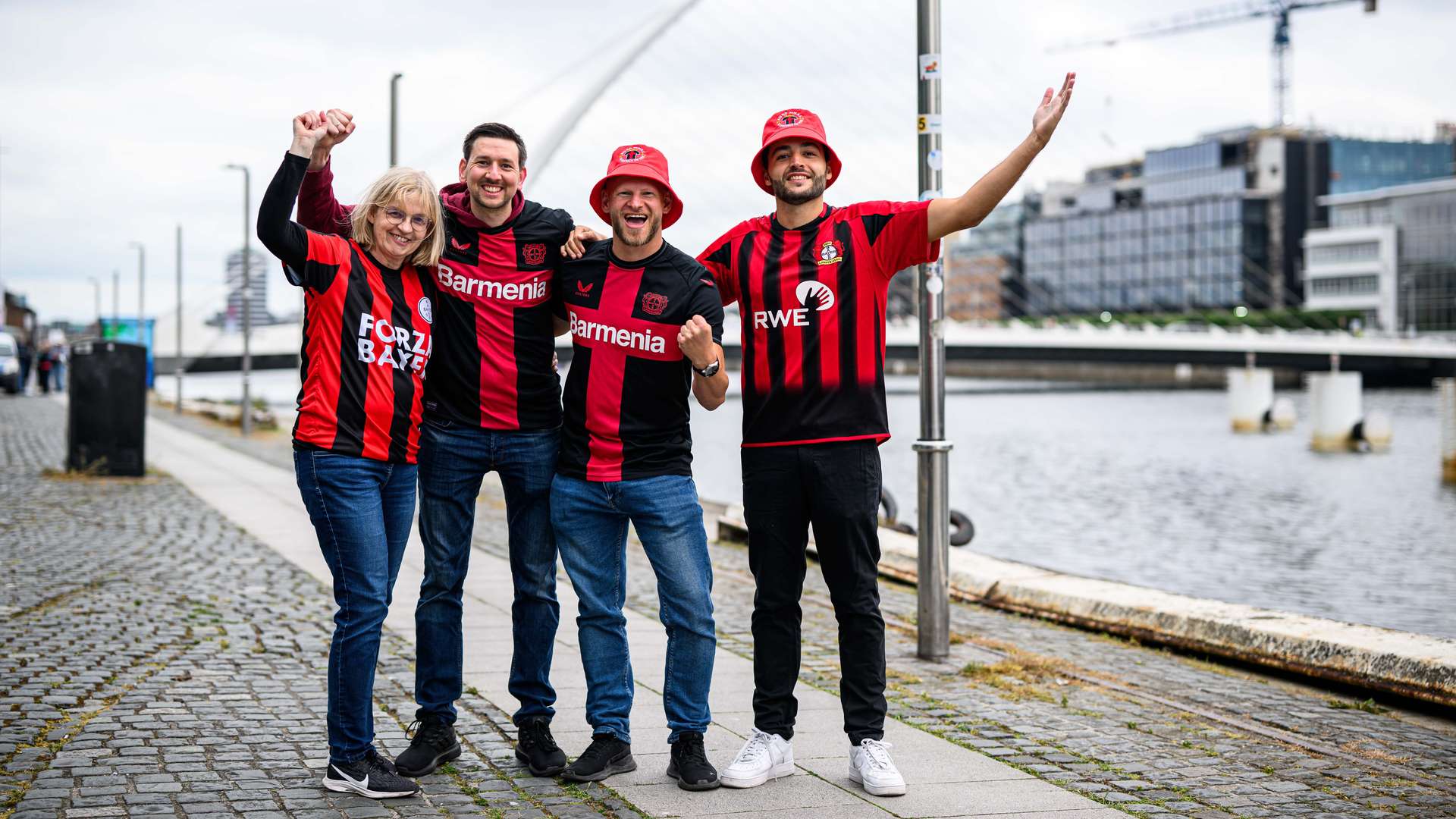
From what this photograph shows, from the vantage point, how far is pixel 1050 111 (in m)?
4.44

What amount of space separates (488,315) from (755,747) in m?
1.52

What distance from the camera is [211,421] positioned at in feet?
111

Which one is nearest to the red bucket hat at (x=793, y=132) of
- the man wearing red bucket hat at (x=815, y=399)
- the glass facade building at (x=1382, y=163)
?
the man wearing red bucket hat at (x=815, y=399)

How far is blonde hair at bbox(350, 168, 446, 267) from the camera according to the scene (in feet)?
14.3

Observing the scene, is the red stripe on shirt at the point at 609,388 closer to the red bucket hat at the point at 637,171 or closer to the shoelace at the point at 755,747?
the red bucket hat at the point at 637,171

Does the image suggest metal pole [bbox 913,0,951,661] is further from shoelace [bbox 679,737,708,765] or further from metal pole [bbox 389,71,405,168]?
metal pole [bbox 389,71,405,168]

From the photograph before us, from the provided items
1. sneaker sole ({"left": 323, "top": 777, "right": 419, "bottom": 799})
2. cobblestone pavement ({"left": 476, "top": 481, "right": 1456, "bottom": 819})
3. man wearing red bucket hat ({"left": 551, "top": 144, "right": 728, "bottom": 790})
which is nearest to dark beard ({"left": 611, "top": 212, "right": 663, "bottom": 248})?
man wearing red bucket hat ({"left": 551, "top": 144, "right": 728, "bottom": 790})

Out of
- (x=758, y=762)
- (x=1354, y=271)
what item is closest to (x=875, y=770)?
(x=758, y=762)

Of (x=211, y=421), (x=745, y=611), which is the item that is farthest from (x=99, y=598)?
(x=211, y=421)

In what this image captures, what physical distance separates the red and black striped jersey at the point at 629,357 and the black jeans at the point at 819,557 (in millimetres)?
314

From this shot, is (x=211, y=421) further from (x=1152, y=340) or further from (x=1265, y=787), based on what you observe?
(x=1152, y=340)

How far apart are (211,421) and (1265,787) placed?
105 feet

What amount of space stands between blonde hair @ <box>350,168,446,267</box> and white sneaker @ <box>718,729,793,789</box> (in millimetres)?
1726

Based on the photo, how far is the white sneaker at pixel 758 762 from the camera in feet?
14.4
